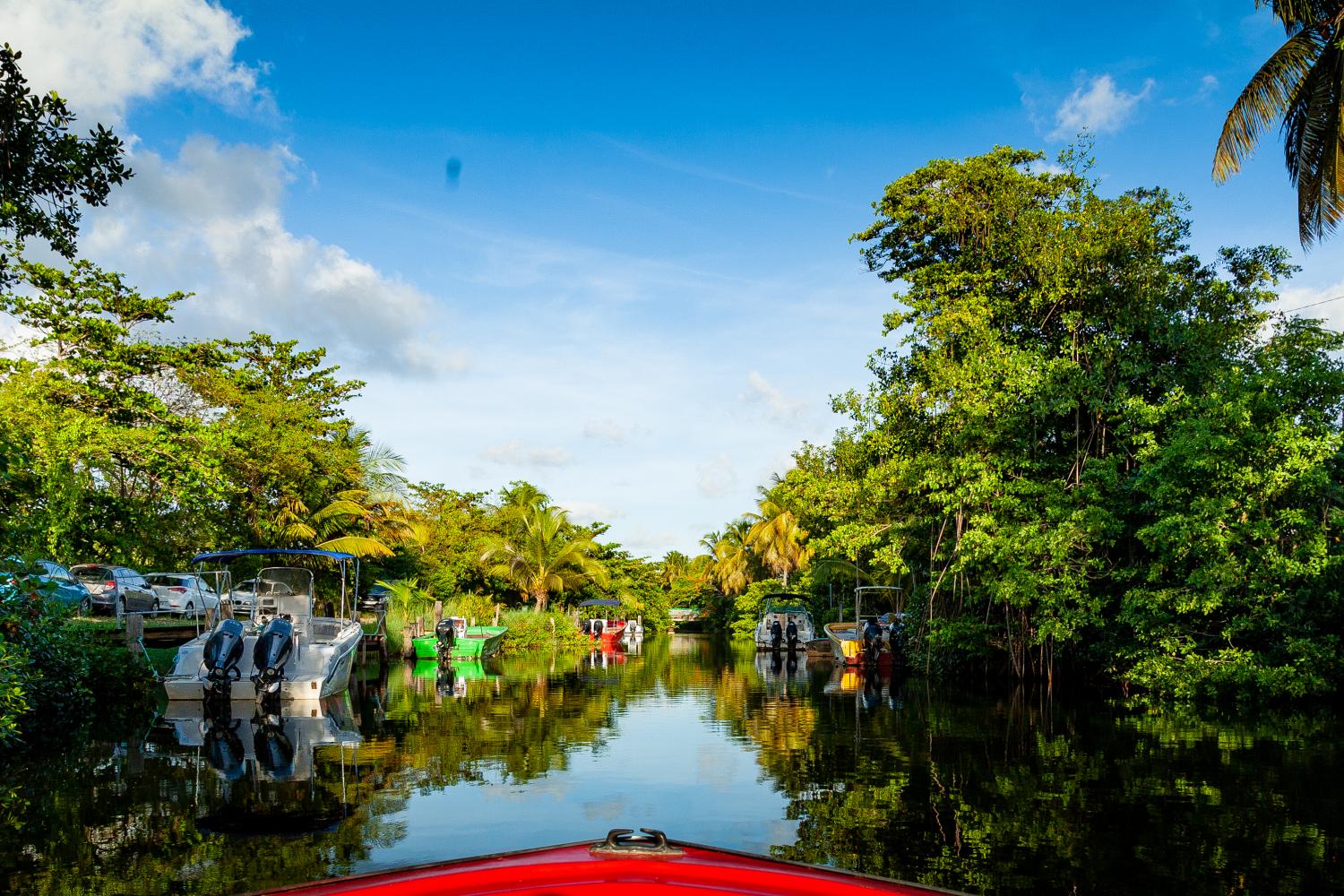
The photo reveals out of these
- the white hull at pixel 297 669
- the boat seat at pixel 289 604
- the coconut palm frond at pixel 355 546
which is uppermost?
the coconut palm frond at pixel 355 546

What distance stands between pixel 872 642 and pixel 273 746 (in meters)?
17.9

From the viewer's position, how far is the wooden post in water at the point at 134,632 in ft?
53.8

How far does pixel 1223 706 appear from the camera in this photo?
53.0 feet

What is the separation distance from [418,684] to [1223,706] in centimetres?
1583

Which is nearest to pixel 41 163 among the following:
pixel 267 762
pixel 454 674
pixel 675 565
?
pixel 267 762

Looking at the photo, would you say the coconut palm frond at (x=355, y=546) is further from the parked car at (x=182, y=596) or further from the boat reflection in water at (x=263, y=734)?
the boat reflection in water at (x=263, y=734)

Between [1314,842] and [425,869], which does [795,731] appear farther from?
[425,869]

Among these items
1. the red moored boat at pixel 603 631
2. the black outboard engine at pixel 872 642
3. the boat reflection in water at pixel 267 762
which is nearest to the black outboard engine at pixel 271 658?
the boat reflection in water at pixel 267 762

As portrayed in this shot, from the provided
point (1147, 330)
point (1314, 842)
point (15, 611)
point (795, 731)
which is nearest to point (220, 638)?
point (15, 611)

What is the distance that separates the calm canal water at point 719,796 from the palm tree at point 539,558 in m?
25.3

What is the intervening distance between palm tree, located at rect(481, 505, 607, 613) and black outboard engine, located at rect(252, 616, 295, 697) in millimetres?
24086

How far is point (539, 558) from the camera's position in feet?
135

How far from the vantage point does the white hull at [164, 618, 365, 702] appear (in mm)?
15547

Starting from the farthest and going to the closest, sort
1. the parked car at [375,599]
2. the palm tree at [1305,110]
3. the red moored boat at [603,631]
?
the red moored boat at [603,631] → the parked car at [375,599] → the palm tree at [1305,110]
